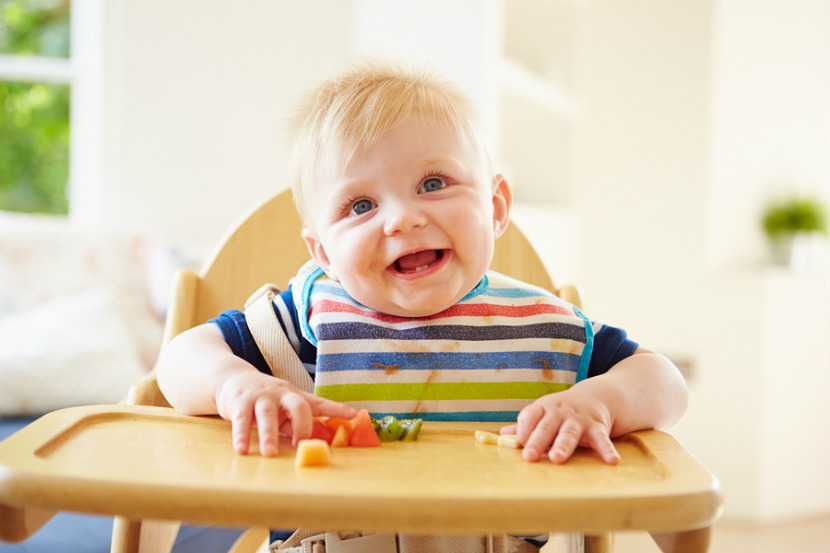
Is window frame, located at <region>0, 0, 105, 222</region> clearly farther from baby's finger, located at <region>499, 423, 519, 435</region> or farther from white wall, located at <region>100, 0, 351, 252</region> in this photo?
baby's finger, located at <region>499, 423, 519, 435</region>

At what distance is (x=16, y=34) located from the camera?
251 centimetres

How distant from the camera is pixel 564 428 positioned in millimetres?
611

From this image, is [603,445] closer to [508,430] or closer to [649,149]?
[508,430]

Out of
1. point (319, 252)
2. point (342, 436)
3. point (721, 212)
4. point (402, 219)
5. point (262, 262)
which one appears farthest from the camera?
point (721, 212)

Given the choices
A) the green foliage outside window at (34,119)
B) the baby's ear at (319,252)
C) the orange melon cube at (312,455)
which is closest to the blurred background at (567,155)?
the green foliage outside window at (34,119)

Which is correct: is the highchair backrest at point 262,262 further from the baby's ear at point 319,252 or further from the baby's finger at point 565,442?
the baby's finger at point 565,442

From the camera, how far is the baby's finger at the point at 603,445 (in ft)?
1.90

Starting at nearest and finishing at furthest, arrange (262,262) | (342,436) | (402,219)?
1. (342,436)
2. (402,219)
3. (262,262)

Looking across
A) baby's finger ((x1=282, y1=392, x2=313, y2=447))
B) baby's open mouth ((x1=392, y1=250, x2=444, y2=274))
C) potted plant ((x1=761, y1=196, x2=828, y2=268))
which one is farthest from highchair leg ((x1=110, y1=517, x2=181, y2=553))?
potted plant ((x1=761, y1=196, x2=828, y2=268))

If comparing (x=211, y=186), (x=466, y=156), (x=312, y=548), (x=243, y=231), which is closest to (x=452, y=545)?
(x=312, y=548)

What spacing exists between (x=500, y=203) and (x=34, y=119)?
2166 millimetres

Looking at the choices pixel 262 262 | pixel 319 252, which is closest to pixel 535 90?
pixel 262 262

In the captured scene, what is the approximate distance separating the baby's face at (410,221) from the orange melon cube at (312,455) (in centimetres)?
27

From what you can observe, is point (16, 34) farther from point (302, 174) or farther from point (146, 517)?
point (146, 517)
